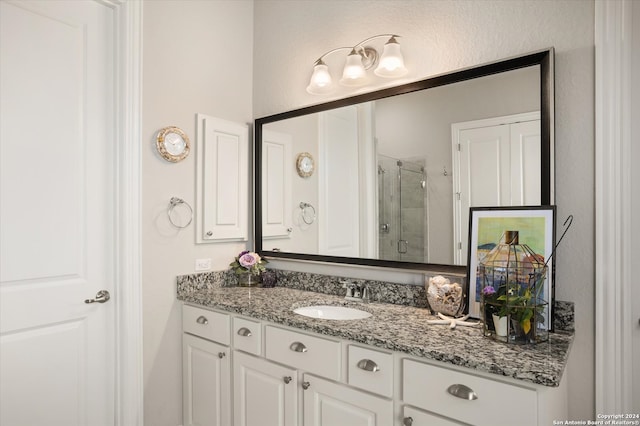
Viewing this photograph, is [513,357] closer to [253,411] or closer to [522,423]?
[522,423]

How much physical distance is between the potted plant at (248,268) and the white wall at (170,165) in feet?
0.37

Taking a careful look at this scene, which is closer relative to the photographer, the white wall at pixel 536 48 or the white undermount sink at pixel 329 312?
the white wall at pixel 536 48

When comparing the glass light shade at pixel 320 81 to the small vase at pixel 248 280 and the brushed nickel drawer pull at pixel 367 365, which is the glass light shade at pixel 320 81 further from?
the brushed nickel drawer pull at pixel 367 365

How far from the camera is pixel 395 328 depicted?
1563mm

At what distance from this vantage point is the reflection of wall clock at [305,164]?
2.39m

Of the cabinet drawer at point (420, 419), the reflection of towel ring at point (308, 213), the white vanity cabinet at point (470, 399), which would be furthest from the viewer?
the reflection of towel ring at point (308, 213)

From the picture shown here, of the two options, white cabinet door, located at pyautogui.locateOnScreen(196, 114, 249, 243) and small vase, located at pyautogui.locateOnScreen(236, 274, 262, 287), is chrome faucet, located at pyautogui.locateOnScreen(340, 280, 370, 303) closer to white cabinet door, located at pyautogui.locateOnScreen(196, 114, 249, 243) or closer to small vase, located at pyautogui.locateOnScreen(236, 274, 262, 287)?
small vase, located at pyautogui.locateOnScreen(236, 274, 262, 287)

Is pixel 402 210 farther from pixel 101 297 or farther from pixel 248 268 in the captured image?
pixel 101 297

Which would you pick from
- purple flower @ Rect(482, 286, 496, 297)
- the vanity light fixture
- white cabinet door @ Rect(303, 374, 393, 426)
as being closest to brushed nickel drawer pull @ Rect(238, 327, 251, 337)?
white cabinet door @ Rect(303, 374, 393, 426)

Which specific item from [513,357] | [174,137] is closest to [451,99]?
[513,357]

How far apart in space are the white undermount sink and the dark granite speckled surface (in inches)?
1.3

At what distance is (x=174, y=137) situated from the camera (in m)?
2.27

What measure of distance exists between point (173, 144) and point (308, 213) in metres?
0.86

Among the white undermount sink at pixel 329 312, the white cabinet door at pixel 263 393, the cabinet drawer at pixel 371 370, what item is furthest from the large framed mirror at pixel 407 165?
the white cabinet door at pixel 263 393
